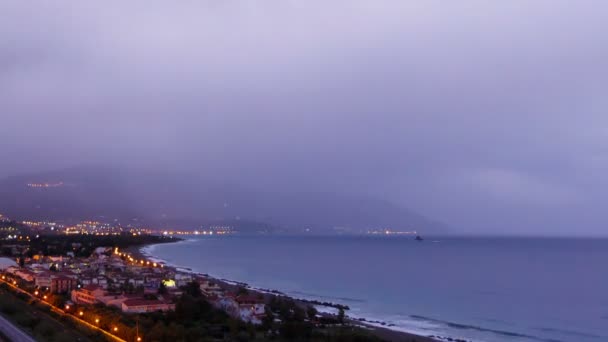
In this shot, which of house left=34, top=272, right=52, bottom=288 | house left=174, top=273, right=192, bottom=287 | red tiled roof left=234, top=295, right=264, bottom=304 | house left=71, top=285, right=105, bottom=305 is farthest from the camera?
house left=174, top=273, right=192, bottom=287

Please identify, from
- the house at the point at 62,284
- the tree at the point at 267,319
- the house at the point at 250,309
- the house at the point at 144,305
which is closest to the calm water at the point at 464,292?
the tree at the point at 267,319

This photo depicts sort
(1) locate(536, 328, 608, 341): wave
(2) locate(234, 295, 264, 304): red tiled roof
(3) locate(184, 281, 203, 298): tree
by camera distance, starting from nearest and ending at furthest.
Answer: (1) locate(536, 328, 608, 341): wave → (2) locate(234, 295, 264, 304): red tiled roof → (3) locate(184, 281, 203, 298): tree

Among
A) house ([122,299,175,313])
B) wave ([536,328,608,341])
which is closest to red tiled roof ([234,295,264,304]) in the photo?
house ([122,299,175,313])

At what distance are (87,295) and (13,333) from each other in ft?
23.0

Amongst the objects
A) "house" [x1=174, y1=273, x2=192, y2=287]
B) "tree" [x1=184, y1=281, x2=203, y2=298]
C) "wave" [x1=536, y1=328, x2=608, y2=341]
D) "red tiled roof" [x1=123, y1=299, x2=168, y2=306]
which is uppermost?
"red tiled roof" [x1=123, y1=299, x2=168, y2=306]

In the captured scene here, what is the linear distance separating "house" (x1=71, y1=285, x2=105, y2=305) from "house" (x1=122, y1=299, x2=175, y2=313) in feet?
6.56

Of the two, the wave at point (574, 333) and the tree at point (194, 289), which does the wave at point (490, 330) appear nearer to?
the wave at point (574, 333)

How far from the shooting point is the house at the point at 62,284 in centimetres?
2130

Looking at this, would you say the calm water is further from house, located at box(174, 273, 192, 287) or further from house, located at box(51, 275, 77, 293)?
house, located at box(51, 275, 77, 293)

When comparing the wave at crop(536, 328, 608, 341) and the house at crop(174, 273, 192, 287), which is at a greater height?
the wave at crop(536, 328, 608, 341)

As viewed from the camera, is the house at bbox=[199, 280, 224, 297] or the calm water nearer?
the calm water

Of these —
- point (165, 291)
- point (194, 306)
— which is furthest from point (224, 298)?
point (165, 291)

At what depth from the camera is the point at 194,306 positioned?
15508mm

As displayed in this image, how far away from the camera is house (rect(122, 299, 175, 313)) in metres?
16.1
